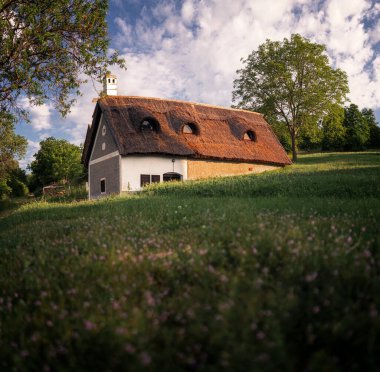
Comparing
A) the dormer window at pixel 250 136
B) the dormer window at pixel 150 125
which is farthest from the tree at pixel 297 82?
the dormer window at pixel 150 125

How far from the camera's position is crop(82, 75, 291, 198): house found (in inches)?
973

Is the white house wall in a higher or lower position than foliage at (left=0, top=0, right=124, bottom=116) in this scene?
lower

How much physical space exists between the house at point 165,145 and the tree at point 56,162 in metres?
37.0

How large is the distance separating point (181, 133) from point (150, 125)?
2588mm

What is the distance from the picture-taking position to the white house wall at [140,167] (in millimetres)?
24422

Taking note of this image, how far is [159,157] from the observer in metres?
25.5

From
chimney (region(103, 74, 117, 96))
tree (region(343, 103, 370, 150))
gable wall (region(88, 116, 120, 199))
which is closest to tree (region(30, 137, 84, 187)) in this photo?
chimney (region(103, 74, 117, 96))

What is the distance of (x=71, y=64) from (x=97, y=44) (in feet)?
4.43

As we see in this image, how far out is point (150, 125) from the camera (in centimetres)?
2652

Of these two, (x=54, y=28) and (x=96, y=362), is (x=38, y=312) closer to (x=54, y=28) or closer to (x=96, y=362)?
(x=96, y=362)

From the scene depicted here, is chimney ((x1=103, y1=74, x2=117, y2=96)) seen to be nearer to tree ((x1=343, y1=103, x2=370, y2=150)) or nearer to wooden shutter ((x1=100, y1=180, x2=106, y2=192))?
wooden shutter ((x1=100, y1=180, x2=106, y2=192))

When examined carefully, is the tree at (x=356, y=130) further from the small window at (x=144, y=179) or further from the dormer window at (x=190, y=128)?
the small window at (x=144, y=179)

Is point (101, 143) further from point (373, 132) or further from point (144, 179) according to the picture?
point (373, 132)

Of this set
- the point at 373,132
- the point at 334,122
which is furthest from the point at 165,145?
the point at 373,132
